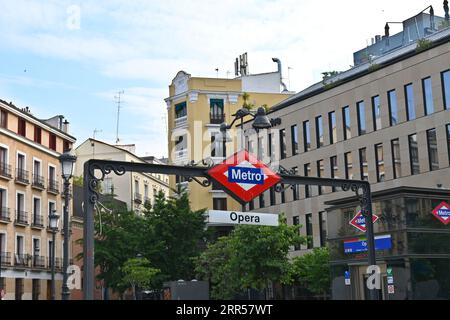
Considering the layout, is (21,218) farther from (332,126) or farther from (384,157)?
(384,157)

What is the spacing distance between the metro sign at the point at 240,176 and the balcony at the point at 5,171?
38.4m

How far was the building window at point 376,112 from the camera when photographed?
4456cm

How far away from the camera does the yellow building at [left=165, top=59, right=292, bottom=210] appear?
61.9 metres

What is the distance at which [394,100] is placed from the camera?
43.4 meters

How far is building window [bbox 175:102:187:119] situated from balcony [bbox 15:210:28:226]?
1790 cm

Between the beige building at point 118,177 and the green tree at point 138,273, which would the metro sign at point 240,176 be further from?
the beige building at point 118,177

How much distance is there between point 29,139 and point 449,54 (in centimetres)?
3129

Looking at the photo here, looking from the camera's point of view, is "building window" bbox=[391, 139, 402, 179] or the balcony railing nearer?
"building window" bbox=[391, 139, 402, 179]

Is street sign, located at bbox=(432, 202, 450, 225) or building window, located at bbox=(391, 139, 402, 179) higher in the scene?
building window, located at bbox=(391, 139, 402, 179)

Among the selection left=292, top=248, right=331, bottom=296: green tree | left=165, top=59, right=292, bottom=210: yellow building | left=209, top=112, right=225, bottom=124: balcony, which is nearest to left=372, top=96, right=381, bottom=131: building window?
left=292, top=248, right=331, bottom=296: green tree

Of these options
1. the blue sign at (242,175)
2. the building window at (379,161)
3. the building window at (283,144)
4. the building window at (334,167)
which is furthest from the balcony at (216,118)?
the blue sign at (242,175)

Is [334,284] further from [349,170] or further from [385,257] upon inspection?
[349,170]

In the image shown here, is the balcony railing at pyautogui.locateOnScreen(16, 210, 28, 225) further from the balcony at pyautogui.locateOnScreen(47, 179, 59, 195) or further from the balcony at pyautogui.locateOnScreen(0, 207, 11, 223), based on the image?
the balcony at pyautogui.locateOnScreen(47, 179, 59, 195)
